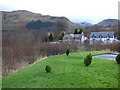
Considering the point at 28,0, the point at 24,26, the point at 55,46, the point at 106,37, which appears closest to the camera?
the point at 24,26

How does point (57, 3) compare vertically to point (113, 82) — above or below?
above

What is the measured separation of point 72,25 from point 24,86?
55.2m

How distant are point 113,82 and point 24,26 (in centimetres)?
793

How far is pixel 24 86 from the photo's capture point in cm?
548

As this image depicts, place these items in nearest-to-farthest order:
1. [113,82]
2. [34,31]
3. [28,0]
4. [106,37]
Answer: [113,82] → [34,31] → [28,0] → [106,37]

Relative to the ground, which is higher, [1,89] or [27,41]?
[27,41]

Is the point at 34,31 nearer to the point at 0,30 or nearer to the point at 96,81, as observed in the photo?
the point at 0,30

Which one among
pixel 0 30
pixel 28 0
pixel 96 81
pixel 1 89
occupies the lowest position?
pixel 1 89

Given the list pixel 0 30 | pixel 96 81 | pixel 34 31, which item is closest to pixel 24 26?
pixel 34 31

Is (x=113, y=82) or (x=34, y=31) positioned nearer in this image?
(x=113, y=82)

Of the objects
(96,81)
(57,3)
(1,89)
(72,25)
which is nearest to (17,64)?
(1,89)

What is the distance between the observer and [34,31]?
10273 mm

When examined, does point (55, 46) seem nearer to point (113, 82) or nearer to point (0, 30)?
point (0, 30)

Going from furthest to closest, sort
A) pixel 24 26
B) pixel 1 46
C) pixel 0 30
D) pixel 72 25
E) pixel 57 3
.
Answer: pixel 72 25 → pixel 57 3 → pixel 24 26 → pixel 1 46 → pixel 0 30
